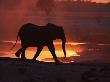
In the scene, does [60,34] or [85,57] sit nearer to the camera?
[60,34]

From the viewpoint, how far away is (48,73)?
16203 millimetres

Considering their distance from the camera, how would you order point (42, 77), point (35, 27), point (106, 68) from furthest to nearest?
point (35, 27)
point (106, 68)
point (42, 77)

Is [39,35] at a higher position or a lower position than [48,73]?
lower

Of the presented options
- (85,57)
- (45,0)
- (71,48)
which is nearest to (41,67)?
(85,57)

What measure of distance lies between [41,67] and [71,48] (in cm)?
1794

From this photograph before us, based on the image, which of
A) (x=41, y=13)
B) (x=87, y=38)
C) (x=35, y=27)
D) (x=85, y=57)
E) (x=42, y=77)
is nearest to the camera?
(x=42, y=77)

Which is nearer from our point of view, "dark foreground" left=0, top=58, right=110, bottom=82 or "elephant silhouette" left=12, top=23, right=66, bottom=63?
"dark foreground" left=0, top=58, right=110, bottom=82

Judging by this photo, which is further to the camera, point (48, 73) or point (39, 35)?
point (39, 35)

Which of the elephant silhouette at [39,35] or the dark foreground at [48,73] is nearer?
the dark foreground at [48,73]

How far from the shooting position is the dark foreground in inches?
608

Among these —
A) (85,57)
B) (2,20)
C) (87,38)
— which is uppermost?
(85,57)

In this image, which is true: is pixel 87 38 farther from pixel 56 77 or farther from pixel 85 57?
pixel 56 77

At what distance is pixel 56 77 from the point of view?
15789 mm

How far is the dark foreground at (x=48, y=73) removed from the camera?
15438 millimetres
